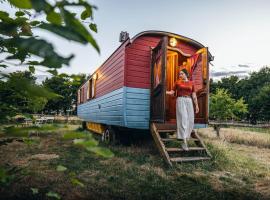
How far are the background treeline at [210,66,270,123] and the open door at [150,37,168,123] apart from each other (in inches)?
1677

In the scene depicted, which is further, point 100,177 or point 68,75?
point 100,177

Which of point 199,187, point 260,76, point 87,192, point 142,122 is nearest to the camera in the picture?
point 87,192

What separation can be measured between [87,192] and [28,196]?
83 cm

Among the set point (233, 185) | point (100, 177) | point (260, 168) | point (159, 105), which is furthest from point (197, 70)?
point (100, 177)

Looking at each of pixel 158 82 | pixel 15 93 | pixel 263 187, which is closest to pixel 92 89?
pixel 158 82

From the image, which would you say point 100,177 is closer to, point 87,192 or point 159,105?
point 87,192

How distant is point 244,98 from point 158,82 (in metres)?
58.6

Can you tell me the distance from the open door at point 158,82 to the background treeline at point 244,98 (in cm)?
4260

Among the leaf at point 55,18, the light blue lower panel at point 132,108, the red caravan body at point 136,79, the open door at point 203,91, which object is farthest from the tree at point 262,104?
the leaf at point 55,18

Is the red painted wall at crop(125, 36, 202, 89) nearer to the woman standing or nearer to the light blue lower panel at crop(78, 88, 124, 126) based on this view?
the light blue lower panel at crop(78, 88, 124, 126)

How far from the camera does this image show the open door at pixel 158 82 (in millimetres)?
6637

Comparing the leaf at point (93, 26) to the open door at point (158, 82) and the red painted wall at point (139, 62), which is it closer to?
the open door at point (158, 82)

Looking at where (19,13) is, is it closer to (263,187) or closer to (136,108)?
(263,187)

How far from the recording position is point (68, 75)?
115 centimetres
